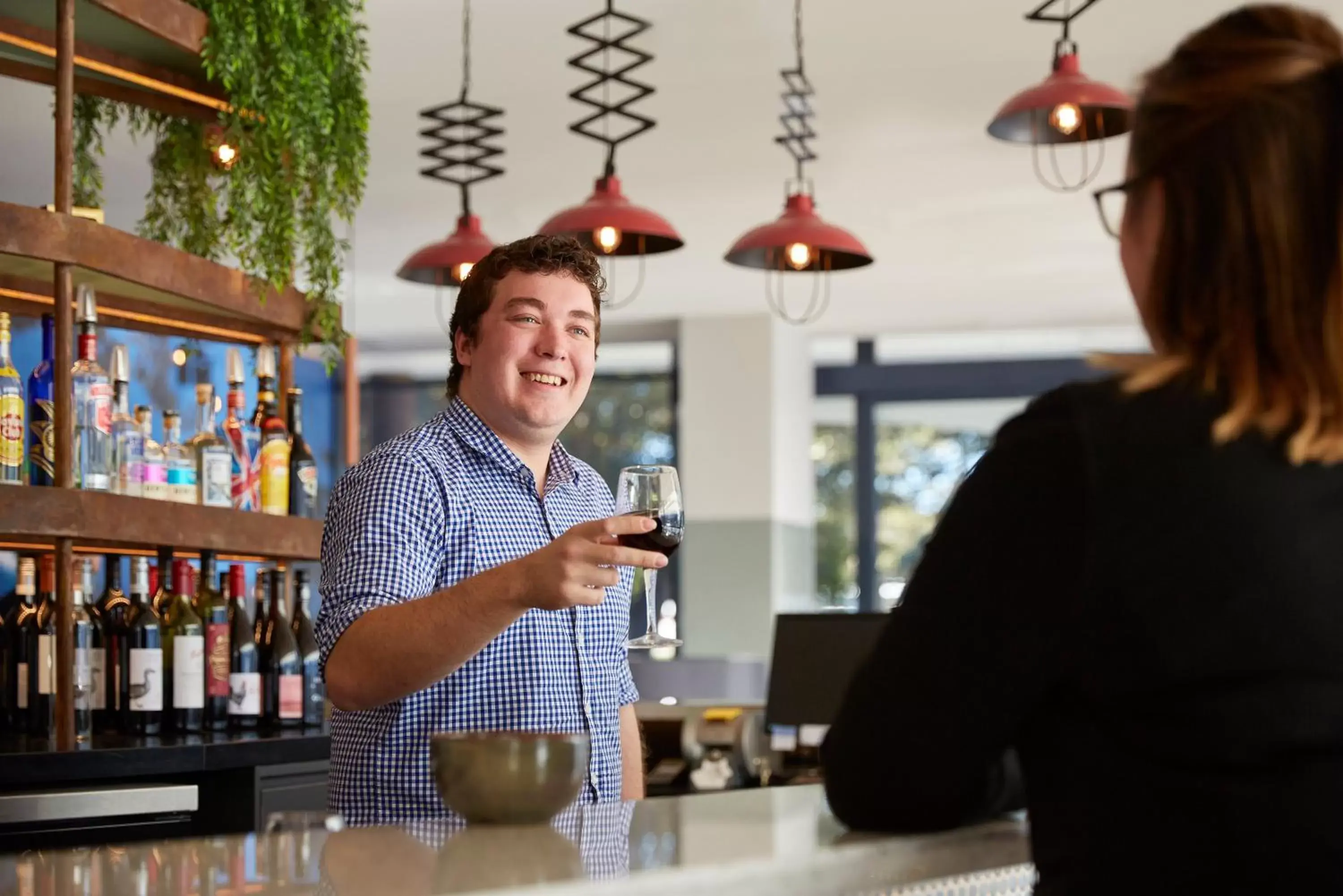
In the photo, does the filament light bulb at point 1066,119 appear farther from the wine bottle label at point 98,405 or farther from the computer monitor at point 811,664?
the wine bottle label at point 98,405

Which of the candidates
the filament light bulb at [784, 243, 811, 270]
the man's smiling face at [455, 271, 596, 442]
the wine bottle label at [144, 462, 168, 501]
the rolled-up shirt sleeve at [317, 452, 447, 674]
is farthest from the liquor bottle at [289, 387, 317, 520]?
the rolled-up shirt sleeve at [317, 452, 447, 674]

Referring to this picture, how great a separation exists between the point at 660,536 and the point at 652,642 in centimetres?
38

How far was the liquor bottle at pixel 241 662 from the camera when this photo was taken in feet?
11.0

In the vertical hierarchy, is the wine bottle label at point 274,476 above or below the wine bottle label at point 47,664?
above

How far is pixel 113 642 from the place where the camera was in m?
3.38

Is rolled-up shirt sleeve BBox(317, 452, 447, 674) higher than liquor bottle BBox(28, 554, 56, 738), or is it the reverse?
rolled-up shirt sleeve BBox(317, 452, 447, 674)

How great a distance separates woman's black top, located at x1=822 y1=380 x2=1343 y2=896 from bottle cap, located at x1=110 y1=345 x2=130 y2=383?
2598mm

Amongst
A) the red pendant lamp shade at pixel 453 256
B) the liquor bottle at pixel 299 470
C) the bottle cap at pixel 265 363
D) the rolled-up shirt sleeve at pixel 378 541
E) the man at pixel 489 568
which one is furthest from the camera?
the red pendant lamp shade at pixel 453 256

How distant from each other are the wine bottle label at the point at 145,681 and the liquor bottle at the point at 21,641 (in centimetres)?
26

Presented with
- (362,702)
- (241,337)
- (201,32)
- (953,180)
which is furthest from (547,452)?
(953,180)

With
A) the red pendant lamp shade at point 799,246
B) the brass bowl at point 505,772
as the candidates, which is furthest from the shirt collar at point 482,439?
the red pendant lamp shade at point 799,246

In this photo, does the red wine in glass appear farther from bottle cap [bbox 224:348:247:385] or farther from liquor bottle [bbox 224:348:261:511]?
bottle cap [bbox 224:348:247:385]

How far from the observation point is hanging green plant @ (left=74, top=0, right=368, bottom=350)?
3.30 metres

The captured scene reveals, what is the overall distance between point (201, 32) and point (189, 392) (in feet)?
3.12
